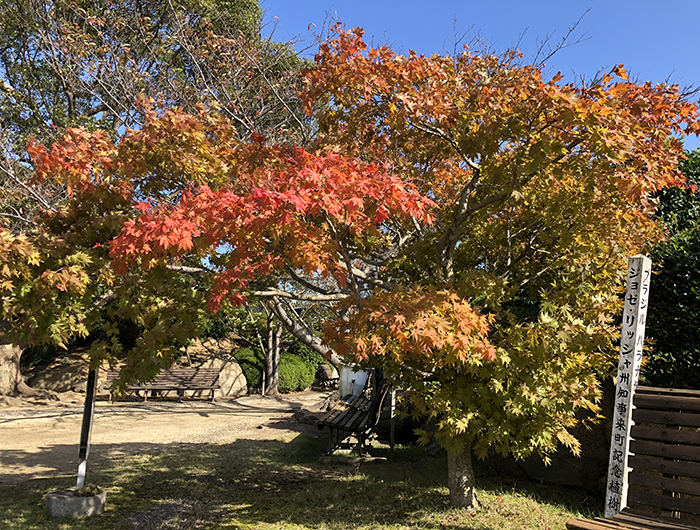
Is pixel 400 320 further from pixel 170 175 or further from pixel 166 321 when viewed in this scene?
pixel 170 175

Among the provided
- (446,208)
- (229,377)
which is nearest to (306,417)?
(229,377)

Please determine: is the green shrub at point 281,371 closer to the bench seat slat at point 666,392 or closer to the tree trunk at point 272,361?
the tree trunk at point 272,361

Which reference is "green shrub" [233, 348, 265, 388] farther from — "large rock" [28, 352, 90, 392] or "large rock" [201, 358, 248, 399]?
"large rock" [28, 352, 90, 392]

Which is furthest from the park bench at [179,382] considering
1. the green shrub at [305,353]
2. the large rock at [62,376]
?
the green shrub at [305,353]

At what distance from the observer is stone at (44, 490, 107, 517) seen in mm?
5297

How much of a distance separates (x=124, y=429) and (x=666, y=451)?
1102 cm

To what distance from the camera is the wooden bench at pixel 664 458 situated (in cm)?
346

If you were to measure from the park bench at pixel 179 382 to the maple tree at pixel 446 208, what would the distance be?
11911 mm

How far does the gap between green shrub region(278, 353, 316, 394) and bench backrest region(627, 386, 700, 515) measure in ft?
52.8

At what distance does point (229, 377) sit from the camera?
59.5ft

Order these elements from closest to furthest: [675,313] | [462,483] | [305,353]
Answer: [462,483] < [675,313] < [305,353]

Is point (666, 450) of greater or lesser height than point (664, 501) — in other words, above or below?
above

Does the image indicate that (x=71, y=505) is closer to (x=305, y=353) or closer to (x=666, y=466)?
(x=666, y=466)

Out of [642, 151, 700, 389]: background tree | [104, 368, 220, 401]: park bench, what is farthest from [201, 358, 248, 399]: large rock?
[642, 151, 700, 389]: background tree
